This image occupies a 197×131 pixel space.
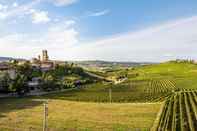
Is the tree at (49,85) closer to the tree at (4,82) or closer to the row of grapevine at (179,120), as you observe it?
the tree at (4,82)

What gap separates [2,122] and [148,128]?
19.5 m

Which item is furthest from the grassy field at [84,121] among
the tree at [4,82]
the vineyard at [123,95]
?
the tree at [4,82]

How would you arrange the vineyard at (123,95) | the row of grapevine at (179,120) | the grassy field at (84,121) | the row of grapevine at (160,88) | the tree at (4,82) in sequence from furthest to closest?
the row of grapevine at (160,88) → the tree at (4,82) → the vineyard at (123,95) → the grassy field at (84,121) → the row of grapevine at (179,120)

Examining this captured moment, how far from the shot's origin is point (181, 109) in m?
58.2

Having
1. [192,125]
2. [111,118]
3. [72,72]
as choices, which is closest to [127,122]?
[111,118]

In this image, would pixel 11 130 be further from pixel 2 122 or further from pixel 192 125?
pixel 192 125

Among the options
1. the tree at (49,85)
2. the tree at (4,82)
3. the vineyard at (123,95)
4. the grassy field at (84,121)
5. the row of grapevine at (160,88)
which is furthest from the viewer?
the tree at (49,85)

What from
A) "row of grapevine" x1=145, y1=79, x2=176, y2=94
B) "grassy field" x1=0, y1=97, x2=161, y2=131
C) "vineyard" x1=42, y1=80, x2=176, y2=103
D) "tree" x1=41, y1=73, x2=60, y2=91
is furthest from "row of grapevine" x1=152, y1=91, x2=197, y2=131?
"tree" x1=41, y1=73, x2=60, y2=91

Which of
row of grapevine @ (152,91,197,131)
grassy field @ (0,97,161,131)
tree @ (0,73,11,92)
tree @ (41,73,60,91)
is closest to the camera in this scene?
row of grapevine @ (152,91,197,131)

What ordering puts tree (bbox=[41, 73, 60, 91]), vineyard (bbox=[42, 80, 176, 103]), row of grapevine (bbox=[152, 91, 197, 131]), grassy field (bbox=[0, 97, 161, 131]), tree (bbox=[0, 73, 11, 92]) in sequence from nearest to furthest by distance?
row of grapevine (bbox=[152, 91, 197, 131]) < grassy field (bbox=[0, 97, 161, 131]) < vineyard (bbox=[42, 80, 176, 103]) < tree (bbox=[0, 73, 11, 92]) < tree (bbox=[41, 73, 60, 91])

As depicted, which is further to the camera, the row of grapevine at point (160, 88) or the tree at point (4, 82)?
the row of grapevine at point (160, 88)

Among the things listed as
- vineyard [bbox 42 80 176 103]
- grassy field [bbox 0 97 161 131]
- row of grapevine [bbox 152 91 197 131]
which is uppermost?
row of grapevine [bbox 152 91 197 131]

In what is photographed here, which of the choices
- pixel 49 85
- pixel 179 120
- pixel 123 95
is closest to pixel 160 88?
pixel 123 95

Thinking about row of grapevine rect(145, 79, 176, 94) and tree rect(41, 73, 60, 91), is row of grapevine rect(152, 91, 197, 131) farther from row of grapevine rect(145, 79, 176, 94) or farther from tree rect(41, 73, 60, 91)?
tree rect(41, 73, 60, 91)
